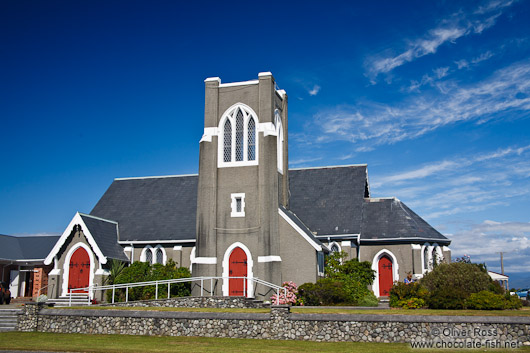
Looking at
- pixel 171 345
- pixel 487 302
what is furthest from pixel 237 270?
pixel 487 302

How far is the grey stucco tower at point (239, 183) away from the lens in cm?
3005

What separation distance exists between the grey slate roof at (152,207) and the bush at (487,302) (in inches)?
746

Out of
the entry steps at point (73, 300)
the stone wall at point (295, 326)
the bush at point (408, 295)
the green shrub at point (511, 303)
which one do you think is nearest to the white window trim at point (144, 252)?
the entry steps at point (73, 300)

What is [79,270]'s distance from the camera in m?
32.3

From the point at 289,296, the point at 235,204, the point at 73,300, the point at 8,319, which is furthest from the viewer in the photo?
the point at 235,204

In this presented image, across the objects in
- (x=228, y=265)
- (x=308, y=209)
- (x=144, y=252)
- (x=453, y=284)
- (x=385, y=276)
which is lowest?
(x=453, y=284)

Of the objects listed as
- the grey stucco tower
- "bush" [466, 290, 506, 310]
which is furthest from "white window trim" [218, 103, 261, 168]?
"bush" [466, 290, 506, 310]

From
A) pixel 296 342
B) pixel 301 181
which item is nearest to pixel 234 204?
pixel 301 181

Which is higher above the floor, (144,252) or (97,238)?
(97,238)

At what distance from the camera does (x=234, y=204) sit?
102ft

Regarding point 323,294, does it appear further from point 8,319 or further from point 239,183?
point 8,319

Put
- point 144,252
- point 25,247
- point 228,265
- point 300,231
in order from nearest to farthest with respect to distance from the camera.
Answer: point 300,231
point 228,265
point 144,252
point 25,247

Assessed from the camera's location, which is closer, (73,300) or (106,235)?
(73,300)

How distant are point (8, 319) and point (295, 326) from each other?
43.9 feet
